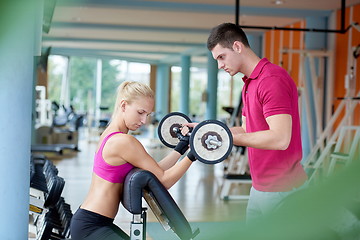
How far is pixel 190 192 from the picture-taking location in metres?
6.08

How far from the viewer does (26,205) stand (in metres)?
2.03

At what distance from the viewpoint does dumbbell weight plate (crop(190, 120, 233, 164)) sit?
1.14 meters

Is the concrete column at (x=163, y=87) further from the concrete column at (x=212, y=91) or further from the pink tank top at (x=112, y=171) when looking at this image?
the pink tank top at (x=112, y=171)

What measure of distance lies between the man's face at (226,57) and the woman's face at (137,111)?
0.29 metres

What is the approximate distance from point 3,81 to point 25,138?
306mm

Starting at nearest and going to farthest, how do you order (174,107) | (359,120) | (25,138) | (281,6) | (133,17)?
(25,138) < (359,120) < (281,6) < (133,17) < (174,107)

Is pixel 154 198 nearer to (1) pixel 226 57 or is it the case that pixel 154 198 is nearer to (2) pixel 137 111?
(2) pixel 137 111

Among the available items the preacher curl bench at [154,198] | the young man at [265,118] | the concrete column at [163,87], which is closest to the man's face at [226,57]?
the young man at [265,118]

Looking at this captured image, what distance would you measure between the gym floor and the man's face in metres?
1.69

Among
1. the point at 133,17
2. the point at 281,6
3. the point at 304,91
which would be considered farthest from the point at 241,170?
the point at 133,17

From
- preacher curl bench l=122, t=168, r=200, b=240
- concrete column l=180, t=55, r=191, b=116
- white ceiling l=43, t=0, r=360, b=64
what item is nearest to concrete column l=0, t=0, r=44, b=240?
preacher curl bench l=122, t=168, r=200, b=240

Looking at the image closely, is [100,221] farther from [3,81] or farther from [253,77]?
[253,77]

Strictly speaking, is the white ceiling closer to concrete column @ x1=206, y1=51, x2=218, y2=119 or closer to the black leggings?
concrete column @ x1=206, y1=51, x2=218, y2=119

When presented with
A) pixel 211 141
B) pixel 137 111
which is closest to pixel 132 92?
pixel 137 111
